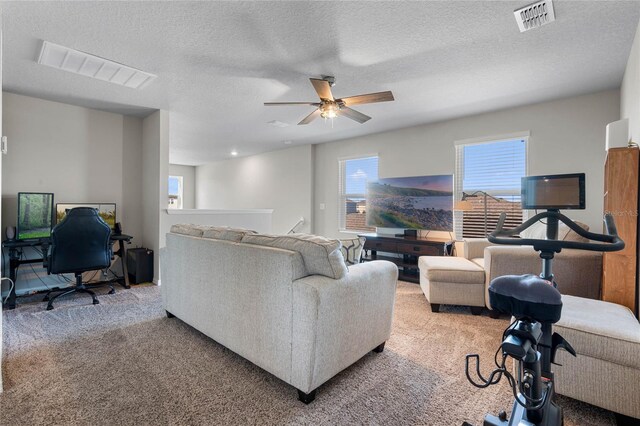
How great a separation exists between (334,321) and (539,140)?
3.70 metres

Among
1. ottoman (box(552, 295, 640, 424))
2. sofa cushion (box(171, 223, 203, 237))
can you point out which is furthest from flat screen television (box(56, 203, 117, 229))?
ottoman (box(552, 295, 640, 424))

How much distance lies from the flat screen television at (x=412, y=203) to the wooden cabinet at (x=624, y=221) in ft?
7.89

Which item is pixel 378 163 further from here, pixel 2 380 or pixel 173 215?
pixel 2 380

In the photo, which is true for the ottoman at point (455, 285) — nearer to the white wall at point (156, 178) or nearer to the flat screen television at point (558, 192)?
the flat screen television at point (558, 192)

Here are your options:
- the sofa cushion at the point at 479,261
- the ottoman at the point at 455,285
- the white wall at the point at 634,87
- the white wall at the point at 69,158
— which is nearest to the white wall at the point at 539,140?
the white wall at the point at 634,87

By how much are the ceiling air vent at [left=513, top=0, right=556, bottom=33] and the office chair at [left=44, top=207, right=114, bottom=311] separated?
4.21 metres

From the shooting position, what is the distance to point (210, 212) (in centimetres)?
466

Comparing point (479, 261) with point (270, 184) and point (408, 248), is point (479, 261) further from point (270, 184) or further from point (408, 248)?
point (270, 184)

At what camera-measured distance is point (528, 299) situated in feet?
3.20

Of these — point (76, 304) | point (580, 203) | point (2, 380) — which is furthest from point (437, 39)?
point (76, 304)

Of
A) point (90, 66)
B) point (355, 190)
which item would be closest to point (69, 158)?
point (90, 66)

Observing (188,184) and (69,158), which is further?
(188,184)

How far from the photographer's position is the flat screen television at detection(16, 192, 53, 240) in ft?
11.4

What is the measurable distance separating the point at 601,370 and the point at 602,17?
7.38 feet
